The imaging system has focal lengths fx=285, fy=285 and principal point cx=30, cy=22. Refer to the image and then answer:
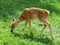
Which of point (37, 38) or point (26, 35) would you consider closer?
point (37, 38)

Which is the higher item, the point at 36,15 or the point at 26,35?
the point at 36,15

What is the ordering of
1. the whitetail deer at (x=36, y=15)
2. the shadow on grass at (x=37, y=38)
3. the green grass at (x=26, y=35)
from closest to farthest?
the green grass at (x=26, y=35) < the shadow on grass at (x=37, y=38) < the whitetail deer at (x=36, y=15)

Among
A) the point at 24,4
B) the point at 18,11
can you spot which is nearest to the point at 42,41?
the point at 18,11

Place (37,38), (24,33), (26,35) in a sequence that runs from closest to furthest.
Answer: (37,38), (26,35), (24,33)

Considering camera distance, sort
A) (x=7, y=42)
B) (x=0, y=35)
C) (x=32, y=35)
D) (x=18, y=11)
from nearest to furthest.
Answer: (x=7, y=42)
(x=0, y=35)
(x=32, y=35)
(x=18, y=11)

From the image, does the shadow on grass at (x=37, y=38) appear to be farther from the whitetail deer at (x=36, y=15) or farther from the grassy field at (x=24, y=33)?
the whitetail deer at (x=36, y=15)

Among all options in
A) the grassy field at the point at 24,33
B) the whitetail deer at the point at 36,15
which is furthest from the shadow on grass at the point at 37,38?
the whitetail deer at the point at 36,15

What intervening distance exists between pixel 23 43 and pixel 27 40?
0.41 m

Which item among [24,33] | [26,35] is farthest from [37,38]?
[24,33]

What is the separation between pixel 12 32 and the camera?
11.6 m

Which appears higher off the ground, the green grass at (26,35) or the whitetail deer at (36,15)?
the whitetail deer at (36,15)

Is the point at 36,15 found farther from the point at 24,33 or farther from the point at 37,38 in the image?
the point at 37,38

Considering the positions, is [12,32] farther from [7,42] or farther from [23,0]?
[23,0]

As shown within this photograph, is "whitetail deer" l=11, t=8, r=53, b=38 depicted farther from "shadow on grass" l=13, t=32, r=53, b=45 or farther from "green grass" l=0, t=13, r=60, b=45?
"shadow on grass" l=13, t=32, r=53, b=45
